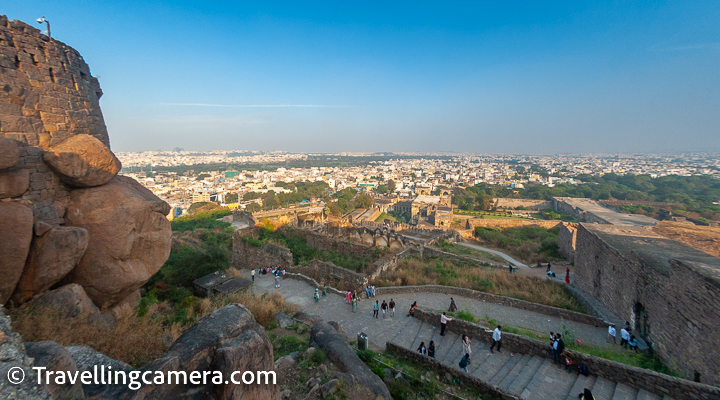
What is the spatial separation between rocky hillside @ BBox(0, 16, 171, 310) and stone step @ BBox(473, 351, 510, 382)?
7.56 m

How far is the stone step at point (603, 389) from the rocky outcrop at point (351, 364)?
4125 millimetres

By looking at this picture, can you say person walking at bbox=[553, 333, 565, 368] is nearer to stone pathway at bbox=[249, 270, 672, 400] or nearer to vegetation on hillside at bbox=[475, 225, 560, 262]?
stone pathway at bbox=[249, 270, 672, 400]

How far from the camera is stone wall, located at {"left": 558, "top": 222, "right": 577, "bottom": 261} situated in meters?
19.0

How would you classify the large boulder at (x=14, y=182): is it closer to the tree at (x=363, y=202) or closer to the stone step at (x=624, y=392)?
the stone step at (x=624, y=392)

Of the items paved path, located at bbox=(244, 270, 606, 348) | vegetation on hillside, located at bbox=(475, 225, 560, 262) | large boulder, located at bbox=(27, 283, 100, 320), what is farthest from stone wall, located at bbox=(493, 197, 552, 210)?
large boulder, located at bbox=(27, 283, 100, 320)

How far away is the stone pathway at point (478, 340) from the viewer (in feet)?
18.4

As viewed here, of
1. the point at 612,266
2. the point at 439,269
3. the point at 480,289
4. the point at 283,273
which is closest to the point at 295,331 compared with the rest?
the point at 283,273

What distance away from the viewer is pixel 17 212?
4.03 m

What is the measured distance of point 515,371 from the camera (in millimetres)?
6320

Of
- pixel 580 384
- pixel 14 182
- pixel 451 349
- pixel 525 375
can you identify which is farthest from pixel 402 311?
pixel 14 182

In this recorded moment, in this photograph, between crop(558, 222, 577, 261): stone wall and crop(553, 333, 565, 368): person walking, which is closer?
crop(553, 333, 565, 368): person walking

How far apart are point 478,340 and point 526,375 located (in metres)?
1.55

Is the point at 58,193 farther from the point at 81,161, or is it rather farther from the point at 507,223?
the point at 507,223

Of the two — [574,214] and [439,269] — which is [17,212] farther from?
[574,214]
